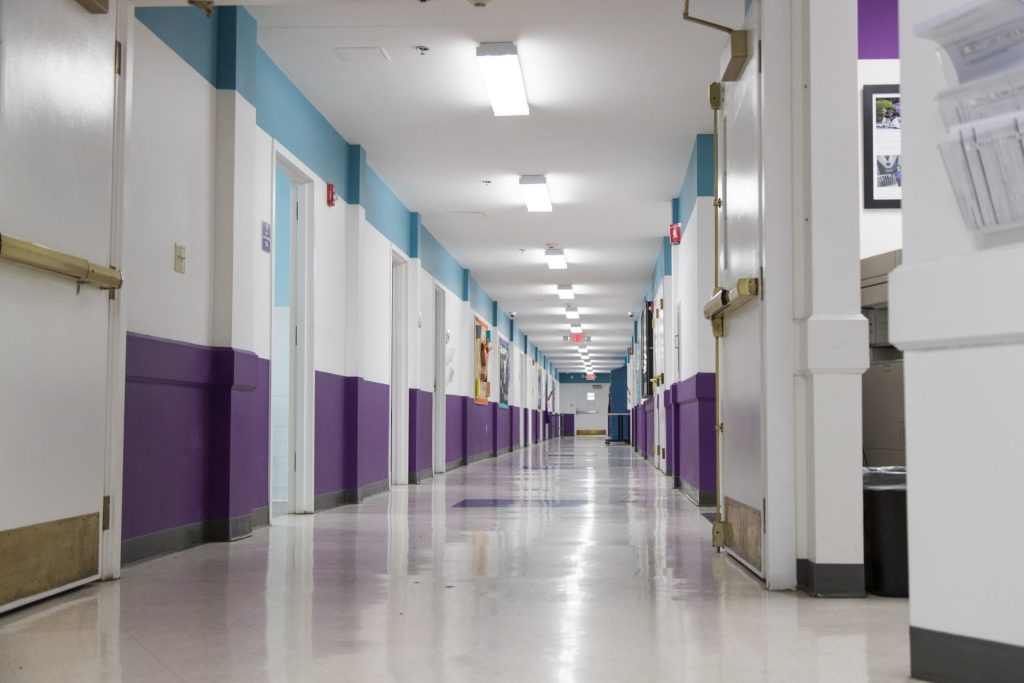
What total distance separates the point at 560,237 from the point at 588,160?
156 inches

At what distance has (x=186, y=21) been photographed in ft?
17.5

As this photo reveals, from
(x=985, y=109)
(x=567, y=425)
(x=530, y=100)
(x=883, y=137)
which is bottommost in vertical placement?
(x=567, y=425)

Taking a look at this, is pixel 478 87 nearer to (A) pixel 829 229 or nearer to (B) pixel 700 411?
(B) pixel 700 411

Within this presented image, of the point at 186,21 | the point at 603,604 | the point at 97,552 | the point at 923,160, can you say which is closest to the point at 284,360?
the point at 186,21

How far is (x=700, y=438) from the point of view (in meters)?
8.50

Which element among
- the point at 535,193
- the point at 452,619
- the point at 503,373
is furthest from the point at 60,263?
the point at 503,373

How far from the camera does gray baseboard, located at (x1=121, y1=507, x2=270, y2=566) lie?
4.69 m

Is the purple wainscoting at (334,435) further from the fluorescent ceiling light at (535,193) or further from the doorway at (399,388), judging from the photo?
the fluorescent ceiling light at (535,193)

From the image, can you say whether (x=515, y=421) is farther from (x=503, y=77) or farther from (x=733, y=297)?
(x=733, y=297)

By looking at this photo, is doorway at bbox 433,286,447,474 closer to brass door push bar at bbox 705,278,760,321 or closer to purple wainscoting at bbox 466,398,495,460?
purple wainscoting at bbox 466,398,495,460

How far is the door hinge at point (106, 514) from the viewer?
4008 mm

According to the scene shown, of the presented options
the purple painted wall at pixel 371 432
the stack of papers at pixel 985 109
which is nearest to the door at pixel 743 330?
the stack of papers at pixel 985 109

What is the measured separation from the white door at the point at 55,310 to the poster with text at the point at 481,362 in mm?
12829

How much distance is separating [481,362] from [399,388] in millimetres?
6710
